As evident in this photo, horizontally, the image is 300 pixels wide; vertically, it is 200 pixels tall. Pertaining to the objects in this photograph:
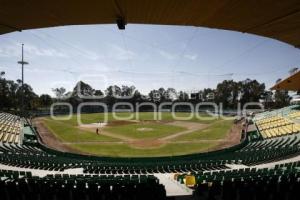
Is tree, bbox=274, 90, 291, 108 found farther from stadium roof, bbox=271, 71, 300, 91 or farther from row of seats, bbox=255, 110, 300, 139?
stadium roof, bbox=271, 71, 300, 91

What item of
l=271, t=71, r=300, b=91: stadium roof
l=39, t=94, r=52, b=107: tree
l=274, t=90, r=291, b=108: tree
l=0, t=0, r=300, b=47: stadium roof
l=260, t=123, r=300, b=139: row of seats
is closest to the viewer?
l=0, t=0, r=300, b=47: stadium roof

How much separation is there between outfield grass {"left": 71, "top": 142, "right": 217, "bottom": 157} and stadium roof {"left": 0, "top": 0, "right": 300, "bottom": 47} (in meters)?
22.3

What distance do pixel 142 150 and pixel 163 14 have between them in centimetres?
2545

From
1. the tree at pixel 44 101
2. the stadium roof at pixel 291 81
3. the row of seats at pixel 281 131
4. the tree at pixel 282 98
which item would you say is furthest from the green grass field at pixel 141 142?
the tree at pixel 44 101

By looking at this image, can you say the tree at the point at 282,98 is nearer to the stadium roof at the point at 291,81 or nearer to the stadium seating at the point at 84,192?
the stadium roof at the point at 291,81

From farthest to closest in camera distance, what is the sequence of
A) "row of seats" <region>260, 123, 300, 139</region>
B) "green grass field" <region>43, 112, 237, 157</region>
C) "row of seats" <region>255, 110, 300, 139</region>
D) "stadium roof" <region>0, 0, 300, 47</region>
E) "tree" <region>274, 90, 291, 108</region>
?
1. "tree" <region>274, 90, 291, 108</region>
2. "row of seats" <region>255, 110, 300, 139</region>
3. "row of seats" <region>260, 123, 300, 139</region>
4. "green grass field" <region>43, 112, 237, 157</region>
5. "stadium roof" <region>0, 0, 300, 47</region>

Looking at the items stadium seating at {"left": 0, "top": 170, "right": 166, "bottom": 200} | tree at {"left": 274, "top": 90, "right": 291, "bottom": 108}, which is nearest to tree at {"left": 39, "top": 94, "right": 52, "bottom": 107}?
tree at {"left": 274, "top": 90, "right": 291, "bottom": 108}

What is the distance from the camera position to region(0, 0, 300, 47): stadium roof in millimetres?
7590

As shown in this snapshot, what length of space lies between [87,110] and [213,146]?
7980 cm

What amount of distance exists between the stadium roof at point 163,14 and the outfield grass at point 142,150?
22299mm

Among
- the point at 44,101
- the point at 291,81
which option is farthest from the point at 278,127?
the point at 44,101

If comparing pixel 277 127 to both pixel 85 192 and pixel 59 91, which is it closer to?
pixel 85 192

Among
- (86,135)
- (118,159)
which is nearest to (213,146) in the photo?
(118,159)

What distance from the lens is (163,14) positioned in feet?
28.3
